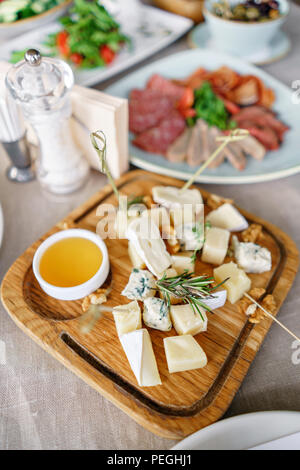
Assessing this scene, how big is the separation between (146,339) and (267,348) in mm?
310

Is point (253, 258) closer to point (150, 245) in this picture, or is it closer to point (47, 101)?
point (150, 245)

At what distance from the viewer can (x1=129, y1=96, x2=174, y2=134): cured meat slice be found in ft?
4.36

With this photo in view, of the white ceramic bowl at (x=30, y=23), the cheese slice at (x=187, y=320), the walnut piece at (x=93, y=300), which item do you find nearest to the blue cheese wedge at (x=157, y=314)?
the cheese slice at (x=187, y=320)

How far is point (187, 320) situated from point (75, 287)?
0.28 m

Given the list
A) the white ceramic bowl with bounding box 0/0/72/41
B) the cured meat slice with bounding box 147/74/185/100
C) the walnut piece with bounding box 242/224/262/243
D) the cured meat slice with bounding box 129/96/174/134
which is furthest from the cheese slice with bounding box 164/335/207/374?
the white ceramic bowl with bounding box 0/0/72/41

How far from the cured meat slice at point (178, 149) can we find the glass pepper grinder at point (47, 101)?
343 millimetres

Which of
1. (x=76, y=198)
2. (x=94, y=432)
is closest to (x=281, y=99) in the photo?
(x=76, y=198)

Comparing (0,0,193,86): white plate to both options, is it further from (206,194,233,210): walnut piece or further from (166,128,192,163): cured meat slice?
(206,194,233,210): walnut piece

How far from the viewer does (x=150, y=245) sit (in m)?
0.90

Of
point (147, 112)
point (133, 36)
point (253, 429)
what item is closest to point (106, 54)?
point (133, 36)

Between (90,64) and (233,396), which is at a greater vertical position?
(90,64)

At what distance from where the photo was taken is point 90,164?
1.24 meters
